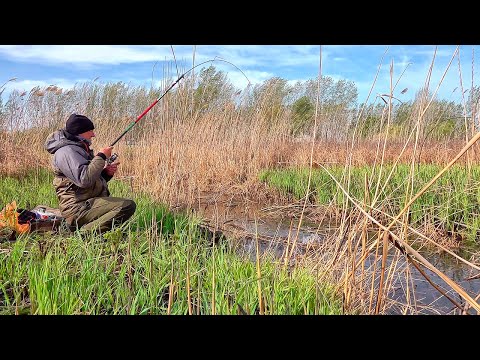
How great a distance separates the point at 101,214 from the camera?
3.06 m

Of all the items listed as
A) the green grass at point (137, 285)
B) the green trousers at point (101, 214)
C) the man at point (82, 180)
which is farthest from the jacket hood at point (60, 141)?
the green grass at point (137, 285)

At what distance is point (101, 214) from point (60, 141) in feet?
1.89

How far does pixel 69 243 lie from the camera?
8.98 ft

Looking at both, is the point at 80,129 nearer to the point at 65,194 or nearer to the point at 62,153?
the point at 62,153

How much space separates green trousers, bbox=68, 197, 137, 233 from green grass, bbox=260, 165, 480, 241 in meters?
1.48

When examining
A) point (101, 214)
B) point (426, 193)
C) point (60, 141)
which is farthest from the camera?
point (426, 193)

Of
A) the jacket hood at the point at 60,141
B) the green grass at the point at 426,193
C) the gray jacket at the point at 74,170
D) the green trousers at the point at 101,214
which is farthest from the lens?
the green grass at the point at 426,193

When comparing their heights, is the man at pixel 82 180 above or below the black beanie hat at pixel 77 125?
below

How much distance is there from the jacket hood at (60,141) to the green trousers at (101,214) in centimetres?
42

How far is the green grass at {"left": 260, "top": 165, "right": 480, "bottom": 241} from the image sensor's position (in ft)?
12.8

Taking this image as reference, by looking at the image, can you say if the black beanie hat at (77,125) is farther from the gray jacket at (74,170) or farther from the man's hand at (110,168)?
the man's hand at (110,168)

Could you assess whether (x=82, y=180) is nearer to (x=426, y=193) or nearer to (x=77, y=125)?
(x=77, y=125)

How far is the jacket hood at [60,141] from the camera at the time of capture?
9.45 ft

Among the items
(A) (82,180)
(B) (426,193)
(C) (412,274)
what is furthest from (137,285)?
(B) (426,193)
